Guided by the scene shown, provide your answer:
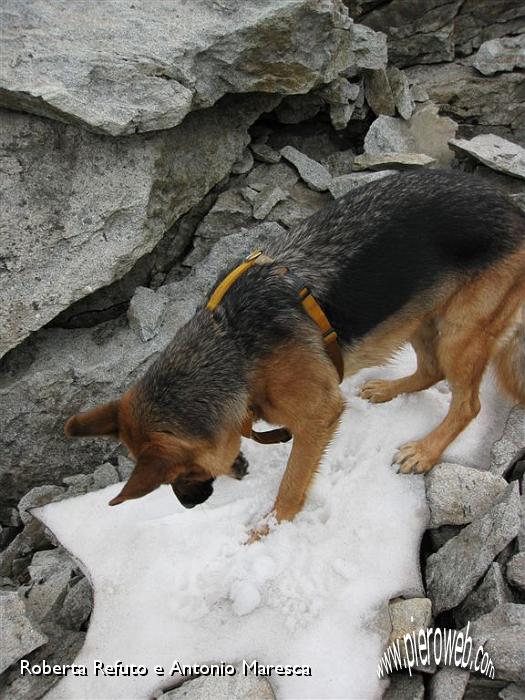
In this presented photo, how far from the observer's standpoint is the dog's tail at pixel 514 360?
4.12 m

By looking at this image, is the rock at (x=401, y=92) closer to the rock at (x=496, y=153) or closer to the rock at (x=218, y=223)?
the rock at (x=496, y=153)

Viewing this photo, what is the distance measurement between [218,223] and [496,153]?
10.7ft

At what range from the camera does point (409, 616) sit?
3.40 metres

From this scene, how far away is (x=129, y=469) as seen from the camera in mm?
5012

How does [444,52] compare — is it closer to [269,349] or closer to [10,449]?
[269,349]

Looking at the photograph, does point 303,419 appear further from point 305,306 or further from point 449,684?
point 449,684

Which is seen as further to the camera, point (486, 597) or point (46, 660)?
point (46, 660)

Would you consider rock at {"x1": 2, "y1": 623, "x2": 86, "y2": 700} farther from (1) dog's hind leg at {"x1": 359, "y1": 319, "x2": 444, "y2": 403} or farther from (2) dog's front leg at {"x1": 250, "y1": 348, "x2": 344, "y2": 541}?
(1) dog's hind leg at {"x1": 359, "y1": 319, "x2": 444, "y2": 403}

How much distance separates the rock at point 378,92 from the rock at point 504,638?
5.75 metres

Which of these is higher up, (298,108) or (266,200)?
(298,108)

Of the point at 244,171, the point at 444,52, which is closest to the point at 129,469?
the point at 244,171

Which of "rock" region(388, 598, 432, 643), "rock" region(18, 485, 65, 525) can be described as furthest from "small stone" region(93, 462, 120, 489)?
"rock" region(388, 598, 432, 643)

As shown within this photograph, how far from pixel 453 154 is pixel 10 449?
5779 mm

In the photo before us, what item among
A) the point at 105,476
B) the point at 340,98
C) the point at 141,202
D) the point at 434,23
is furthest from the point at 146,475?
the point at 434,23
